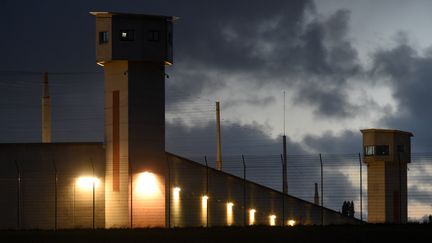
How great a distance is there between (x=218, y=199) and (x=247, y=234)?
18430 millimetres

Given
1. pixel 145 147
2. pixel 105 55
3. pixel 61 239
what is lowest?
pixel 61 239

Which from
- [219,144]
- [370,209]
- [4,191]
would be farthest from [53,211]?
[219,144]

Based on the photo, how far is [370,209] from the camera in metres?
61.8

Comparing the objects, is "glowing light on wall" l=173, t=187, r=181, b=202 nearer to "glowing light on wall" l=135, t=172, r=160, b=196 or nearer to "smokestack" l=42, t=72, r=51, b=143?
"glowing light on wall" l=135, t=172, r=160, b=196

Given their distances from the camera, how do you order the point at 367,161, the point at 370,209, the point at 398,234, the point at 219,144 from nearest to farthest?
the point at 398,234 → the point at 370,209 → the point at 367,161 → the point at 219,144

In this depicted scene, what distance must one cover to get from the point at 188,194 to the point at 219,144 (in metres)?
21.3

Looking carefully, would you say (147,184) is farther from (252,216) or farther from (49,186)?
(252,216)

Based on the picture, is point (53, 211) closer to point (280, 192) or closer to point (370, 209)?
point (280, 192)

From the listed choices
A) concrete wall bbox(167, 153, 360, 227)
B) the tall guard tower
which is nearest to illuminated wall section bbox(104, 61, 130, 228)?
the tall guard tower

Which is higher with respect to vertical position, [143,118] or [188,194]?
[143,118]

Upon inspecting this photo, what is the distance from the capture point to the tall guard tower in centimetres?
5181

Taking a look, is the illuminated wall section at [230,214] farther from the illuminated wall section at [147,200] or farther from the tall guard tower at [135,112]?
the illuminated wall section at [147,200]

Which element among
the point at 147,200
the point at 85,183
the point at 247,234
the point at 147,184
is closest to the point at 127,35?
the point at 147,184

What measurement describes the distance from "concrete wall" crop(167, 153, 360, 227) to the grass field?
46.5 feet
